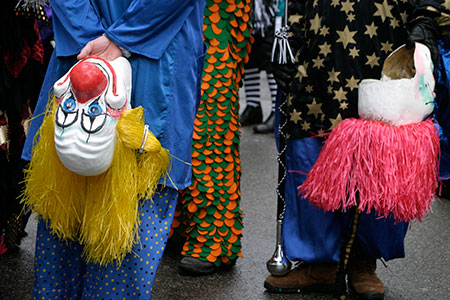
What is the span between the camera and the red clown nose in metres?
2.05

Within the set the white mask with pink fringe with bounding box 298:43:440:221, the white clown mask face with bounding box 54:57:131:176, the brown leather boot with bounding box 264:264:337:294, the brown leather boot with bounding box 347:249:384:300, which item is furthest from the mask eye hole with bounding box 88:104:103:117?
the brown leather boot with bounding box 347:249:384:300

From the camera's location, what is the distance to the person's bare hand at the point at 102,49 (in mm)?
2152

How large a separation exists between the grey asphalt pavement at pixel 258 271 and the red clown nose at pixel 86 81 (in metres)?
1.39

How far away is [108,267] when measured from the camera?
227 cm

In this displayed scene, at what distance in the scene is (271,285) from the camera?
327 cm

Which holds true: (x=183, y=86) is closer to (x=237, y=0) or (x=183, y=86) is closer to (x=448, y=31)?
(x=237, y=0)

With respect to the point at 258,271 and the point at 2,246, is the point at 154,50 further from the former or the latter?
the point at 2,246

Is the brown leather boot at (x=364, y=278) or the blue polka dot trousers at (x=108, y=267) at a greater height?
the blue polka dot trousers at (x=108, y=267)

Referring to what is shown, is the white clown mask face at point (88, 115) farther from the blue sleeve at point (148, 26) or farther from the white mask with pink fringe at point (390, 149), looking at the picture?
the white mask with pink fringe at point (390, 149)

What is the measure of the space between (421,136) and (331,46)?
1.94 feet

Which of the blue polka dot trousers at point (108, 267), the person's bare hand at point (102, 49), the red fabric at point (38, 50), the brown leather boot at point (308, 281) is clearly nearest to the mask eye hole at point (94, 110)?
the person's bare hand at point (102, 49)

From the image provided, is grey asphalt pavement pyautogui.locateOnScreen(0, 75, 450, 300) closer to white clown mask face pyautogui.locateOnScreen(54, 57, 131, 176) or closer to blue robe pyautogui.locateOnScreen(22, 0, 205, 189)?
blue robe pyautogui.locateOnScreen(22, 0, 205, 189)

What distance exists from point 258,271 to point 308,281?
326 millimetres

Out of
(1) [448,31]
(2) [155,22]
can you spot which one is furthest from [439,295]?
(2) [155,22]
